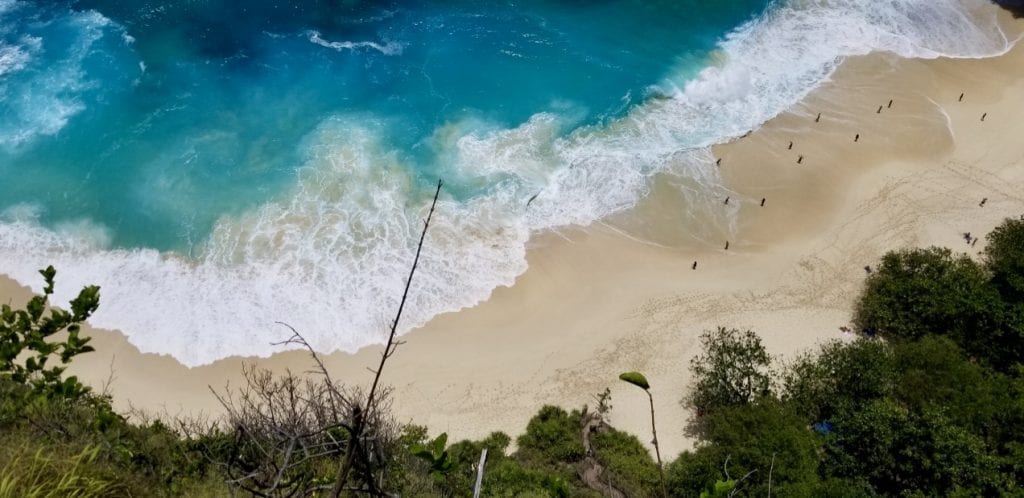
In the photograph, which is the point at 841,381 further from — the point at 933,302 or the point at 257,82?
the point at 257,82

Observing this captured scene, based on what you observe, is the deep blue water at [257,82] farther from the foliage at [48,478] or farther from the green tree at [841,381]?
the foliage at [48,478]

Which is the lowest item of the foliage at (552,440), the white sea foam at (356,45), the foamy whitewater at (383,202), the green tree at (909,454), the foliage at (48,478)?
the green tree at (909,454)

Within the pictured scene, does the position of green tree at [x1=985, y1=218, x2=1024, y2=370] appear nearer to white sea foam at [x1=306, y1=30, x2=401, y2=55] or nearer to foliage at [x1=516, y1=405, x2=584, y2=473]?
foliage at [x1=516, y1=405, x2=584, y2=473]

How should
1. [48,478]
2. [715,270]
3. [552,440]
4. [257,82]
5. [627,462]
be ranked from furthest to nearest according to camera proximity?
[257,82] < [715,270] < [552,440] < [627,462] < [48,478]

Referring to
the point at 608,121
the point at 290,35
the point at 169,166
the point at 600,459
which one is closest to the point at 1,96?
the point at 169,166

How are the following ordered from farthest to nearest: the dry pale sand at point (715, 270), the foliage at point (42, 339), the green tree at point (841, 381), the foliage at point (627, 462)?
1. the dry pale sand at point (715, 270)
2. the green tree at point (841, 381)
3. the foliage at point (627, 462)
4. the foliage at point (42, 339)

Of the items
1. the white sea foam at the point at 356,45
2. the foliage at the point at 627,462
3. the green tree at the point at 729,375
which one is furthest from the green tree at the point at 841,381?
the white sea foam at the point at 356,45

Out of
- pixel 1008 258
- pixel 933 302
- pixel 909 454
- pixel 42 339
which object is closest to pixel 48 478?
pixel 42 339
